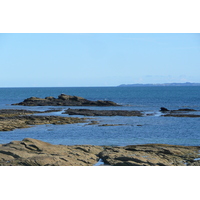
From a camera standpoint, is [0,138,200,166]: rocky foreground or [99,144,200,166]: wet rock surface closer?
[0,138,200,166]: rocky foreground

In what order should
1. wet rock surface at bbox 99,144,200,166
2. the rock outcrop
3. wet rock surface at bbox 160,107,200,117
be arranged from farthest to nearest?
1. wet rock surface at bbox 160,107,200,117
2. wet rock surface at bbox 99,144,200,166
3. the rock outcrop

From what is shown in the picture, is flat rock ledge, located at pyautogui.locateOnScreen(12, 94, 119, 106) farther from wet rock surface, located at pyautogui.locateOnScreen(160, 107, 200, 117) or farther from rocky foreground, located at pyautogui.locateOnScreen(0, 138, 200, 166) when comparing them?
rocky foreground, located at pyautogui.locateOnScreen(0, 138, 200, 166)

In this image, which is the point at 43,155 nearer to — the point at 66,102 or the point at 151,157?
the point at 151,157

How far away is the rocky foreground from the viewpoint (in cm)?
2008

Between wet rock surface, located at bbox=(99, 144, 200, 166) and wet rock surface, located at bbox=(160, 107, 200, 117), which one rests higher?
wet rock surface, located at bbox=(160, 107, 200, 117)

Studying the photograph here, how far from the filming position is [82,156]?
22.4 meters

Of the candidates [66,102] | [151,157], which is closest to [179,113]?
[66,102]

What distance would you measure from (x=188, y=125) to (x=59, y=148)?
25234 millimetres

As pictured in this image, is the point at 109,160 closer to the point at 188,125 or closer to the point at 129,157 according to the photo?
the point at 129,157

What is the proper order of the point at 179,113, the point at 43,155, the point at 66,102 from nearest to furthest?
the point at 43,155 < the point at 179,113 < the point at 66,102

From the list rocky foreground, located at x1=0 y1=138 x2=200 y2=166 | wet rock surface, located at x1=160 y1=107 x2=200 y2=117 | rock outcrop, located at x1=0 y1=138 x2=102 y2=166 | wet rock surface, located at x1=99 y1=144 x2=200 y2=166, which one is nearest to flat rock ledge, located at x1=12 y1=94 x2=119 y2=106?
wet rock surface, located at x1=160 y1=107 x2=200 y2=117

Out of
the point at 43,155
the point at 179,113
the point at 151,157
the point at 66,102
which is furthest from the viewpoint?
the point at 66,102

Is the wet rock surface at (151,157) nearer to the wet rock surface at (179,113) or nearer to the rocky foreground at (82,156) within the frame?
the rocky foreground at (82,156)

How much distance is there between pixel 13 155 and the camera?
21609 millimetres
